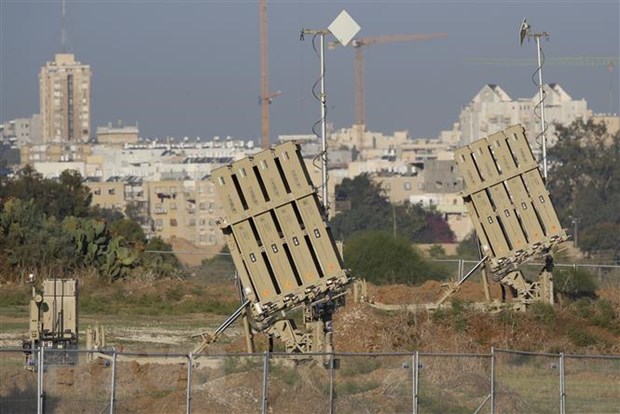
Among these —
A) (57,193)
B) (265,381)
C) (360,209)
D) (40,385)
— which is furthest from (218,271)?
(360,209)

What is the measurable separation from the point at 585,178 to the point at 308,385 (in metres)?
→ 106

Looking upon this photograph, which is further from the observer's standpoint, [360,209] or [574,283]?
[360,209]

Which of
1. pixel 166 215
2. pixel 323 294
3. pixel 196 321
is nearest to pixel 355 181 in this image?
pixel 166 215

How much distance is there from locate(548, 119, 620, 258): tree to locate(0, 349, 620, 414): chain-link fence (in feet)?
308

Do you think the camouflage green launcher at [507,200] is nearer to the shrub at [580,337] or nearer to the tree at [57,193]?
the shrub at [580,337]

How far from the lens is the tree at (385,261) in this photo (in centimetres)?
5008

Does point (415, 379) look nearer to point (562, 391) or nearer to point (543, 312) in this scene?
point (562, 391)

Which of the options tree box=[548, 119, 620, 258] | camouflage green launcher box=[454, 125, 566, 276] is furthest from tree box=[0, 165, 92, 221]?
tree box=[548, 119, 620, 258]

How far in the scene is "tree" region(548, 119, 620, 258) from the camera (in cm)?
12025

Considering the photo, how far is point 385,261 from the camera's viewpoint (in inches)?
2018

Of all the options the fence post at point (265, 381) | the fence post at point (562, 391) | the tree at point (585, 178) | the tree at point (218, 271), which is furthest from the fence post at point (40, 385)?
the tree at point (585, 178)

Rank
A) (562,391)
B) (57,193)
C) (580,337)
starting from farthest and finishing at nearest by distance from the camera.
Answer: (57,193) → (580,337) → (562,391)

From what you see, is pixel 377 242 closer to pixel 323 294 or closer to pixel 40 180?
pixel 323 294

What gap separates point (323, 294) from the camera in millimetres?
26812
